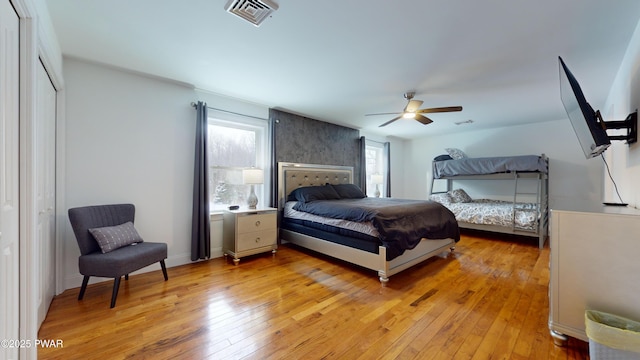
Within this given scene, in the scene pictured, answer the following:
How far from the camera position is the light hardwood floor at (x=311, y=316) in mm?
1594

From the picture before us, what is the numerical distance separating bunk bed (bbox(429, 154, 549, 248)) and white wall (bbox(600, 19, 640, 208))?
1.53 meters

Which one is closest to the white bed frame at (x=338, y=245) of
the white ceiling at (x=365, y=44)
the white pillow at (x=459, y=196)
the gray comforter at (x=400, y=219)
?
the gray comforter at (x=400, y=219)

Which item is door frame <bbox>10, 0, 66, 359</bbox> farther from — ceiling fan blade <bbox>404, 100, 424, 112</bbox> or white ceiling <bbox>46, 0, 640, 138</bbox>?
ceiling fan blade <bbox>404, 100, 424, 112</bbox>

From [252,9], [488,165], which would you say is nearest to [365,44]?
[252,9]

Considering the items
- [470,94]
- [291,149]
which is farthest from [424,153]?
[291,149]

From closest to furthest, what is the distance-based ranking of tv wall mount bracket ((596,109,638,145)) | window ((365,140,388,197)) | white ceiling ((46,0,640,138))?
white ceiling ((46,0,640,138)) → tv wall mount bracket ((596,109,638,145)) → window ((365,140,388,197))

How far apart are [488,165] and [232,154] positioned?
4.80m

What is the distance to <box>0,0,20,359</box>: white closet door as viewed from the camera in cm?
108

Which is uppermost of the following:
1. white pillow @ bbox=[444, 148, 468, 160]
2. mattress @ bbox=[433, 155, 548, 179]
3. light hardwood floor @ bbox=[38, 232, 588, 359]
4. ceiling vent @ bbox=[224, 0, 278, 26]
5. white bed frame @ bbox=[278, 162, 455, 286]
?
ceiling vent @ bbox=[224, 0, 278, 26]

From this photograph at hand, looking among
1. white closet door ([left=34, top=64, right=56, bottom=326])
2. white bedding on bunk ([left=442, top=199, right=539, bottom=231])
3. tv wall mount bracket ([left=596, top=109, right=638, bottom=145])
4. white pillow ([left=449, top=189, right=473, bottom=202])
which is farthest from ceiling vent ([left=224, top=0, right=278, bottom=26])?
white pillow ([left=449, top=189, right=473, bottom=202])

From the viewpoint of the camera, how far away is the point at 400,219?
282 centimetres

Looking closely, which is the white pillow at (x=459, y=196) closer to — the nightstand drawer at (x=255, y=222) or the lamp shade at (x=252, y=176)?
the nightstand drawer at (x=255, y=222)

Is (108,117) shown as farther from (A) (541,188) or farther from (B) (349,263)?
(A) (541,188)

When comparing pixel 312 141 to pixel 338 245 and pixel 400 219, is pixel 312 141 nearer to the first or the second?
pixel 338 245
